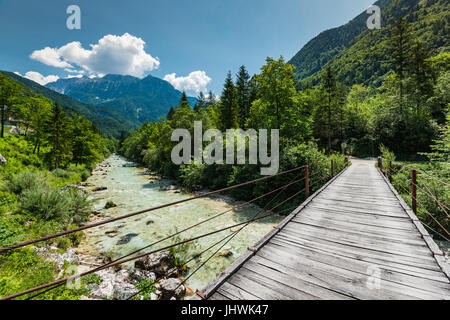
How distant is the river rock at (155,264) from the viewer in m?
6.88

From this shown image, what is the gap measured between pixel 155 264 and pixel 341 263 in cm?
654

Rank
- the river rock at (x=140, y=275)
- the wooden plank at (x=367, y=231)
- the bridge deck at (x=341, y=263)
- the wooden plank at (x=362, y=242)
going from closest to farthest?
the bridge deck at (x=341, y=263) → the wooden plank at (x=362, y=242) → the wooden plank at (x=367, y=231) → the river rock at (x=140, y=275)

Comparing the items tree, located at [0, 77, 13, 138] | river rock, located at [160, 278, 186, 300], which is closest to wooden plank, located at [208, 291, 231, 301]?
river rock, located at [160, 278, 186, 300]

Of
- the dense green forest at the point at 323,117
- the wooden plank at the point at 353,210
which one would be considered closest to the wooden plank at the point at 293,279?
the wooden plank at the point at 353,210

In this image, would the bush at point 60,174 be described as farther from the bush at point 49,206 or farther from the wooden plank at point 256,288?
the wooden plank at point 256,288

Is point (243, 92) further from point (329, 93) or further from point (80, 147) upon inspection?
point (80, 147)

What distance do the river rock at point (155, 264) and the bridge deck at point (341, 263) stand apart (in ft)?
17.1

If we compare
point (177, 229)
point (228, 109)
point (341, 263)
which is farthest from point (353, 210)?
point (228, 109)

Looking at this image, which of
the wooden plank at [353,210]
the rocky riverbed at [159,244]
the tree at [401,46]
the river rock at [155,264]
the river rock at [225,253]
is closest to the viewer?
the wooden plank at [353,210]

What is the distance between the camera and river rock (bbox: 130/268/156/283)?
6.33 m

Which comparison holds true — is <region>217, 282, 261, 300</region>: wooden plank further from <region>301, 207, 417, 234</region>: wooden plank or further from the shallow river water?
the shallow river water
